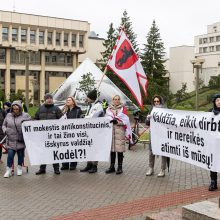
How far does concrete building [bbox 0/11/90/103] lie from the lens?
7750 cm

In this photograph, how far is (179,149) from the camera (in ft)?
28.8

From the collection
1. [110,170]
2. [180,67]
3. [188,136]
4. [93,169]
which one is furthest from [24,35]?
[188,136]

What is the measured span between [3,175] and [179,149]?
3.97 meters

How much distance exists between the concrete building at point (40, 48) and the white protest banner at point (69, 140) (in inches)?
2635

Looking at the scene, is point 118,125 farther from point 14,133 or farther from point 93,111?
point 14,133

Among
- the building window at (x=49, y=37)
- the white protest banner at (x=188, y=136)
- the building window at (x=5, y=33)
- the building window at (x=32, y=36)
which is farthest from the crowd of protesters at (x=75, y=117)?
the building window at (x=49, y=37)

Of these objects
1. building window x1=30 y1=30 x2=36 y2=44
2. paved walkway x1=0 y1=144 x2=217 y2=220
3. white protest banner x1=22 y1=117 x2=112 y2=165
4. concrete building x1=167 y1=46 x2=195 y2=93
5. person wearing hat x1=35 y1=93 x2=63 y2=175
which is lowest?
paved walkway x1=0 y1=144 x2=217 y2=220

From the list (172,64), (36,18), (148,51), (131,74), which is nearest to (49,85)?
(36,18)

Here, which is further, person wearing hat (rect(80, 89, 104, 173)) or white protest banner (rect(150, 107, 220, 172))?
person wearing hat (rect(80, 89, 104, 173))

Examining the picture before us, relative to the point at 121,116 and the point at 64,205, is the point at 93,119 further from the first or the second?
the point at 64,205

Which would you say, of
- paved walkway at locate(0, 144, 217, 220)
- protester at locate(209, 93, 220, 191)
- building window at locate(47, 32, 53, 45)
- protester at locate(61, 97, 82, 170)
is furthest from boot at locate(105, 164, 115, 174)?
building window at locate(47, 32, 53, 45)

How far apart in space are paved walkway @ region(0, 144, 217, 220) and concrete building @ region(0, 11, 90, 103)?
67377 mm

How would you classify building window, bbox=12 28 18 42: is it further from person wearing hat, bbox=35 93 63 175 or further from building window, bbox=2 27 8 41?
person wearing hat, bbox=35 93 63 175

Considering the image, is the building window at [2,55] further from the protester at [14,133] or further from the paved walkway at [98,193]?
the protester at [14,133]
